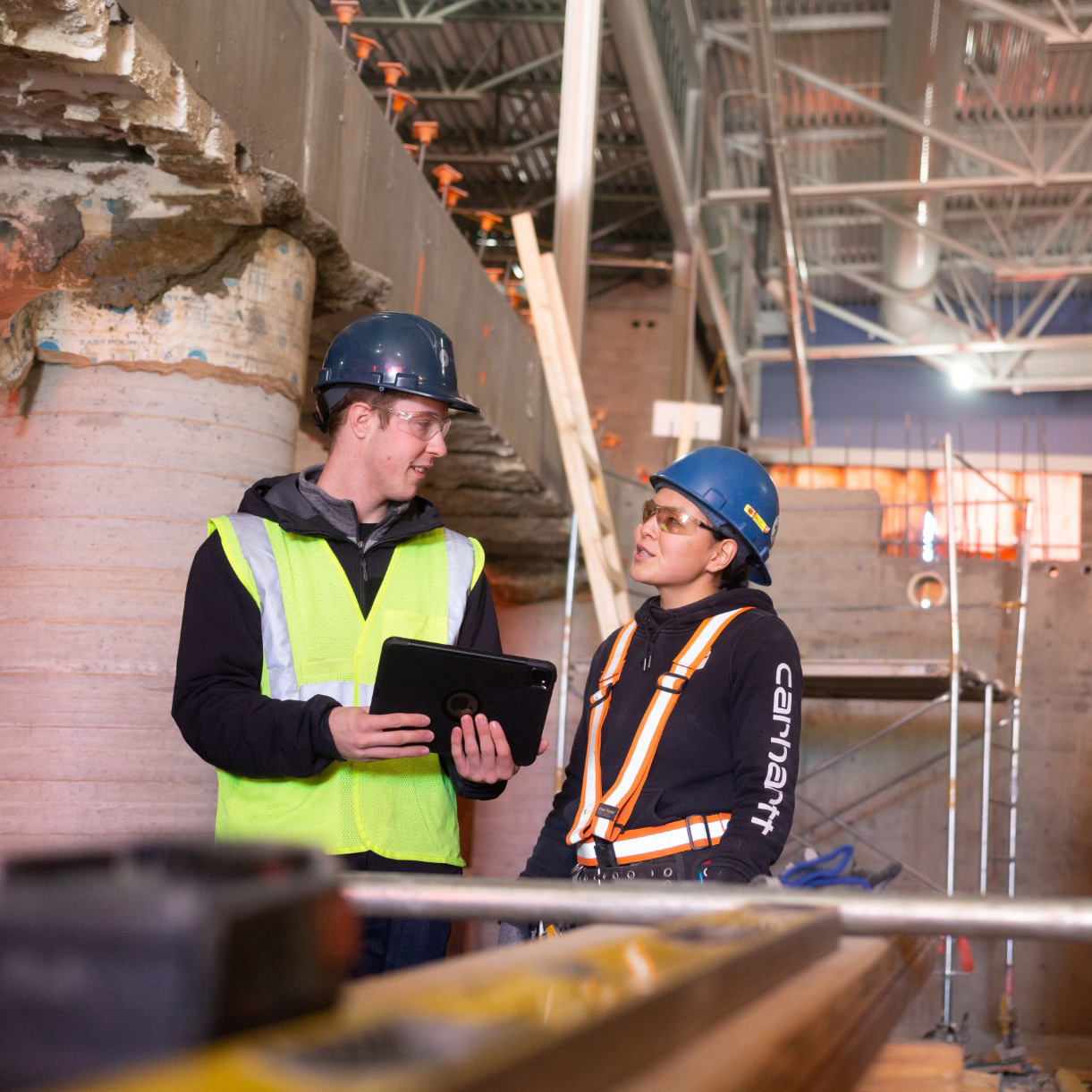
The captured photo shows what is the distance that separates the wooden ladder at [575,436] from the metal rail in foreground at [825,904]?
21.7 feet

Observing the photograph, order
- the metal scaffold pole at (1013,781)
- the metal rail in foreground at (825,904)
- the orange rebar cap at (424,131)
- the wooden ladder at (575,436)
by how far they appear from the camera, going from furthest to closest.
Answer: the metal scaffold pole at (1013,781)
the wooden ladder at (575,436)
the orange rebar cap at (424,131)
the metal rail in foreground at (825,904)

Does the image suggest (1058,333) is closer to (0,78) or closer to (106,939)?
(0,78)

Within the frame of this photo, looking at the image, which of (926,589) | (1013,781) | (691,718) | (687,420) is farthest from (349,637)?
(926,589)

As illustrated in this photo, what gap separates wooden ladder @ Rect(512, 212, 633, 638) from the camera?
7.76 meters

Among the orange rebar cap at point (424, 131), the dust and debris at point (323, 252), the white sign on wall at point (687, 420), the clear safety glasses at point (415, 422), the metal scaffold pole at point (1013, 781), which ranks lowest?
the metal scaffold pole at point (1013, 781)

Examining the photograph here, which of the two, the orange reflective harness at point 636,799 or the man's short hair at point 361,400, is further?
the man's short hair at point 361,400

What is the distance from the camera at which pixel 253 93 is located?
3.92 metres

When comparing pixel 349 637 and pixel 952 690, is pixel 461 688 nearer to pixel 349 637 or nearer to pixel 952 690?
pixel 349 637

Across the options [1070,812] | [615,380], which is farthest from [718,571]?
[615,380]

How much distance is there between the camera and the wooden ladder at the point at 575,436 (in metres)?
7.76

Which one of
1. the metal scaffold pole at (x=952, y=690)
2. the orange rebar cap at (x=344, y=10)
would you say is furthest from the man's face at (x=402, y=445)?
the metal scaffold pole at (x=952, y=690)

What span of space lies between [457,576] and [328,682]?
444 mm

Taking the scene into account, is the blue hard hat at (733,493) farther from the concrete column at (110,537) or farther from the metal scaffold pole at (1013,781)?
the metal scaffold pole at (1013,781)

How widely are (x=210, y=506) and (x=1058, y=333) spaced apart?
2222 cm
